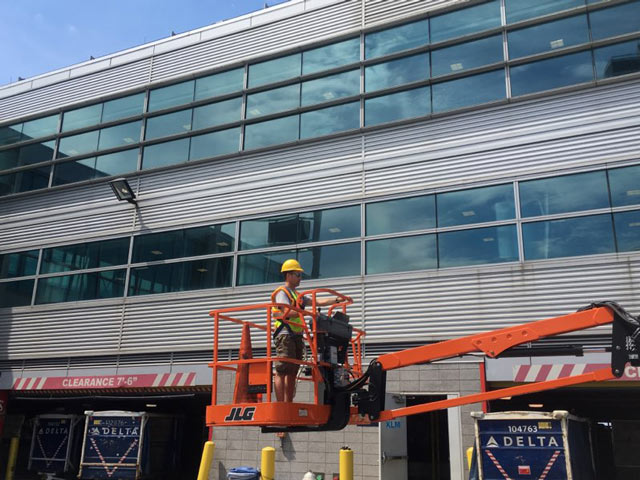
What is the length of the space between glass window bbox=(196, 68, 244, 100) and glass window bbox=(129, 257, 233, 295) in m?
5.29

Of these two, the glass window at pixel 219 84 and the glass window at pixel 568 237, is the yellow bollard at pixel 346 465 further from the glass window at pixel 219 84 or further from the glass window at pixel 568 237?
the glass window at pixel 219 84

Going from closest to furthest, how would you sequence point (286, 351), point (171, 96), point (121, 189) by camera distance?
1. point (286, 351)
2. point (121, 189)
3. point (171, 96)

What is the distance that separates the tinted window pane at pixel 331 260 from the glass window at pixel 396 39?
5481 millimetres

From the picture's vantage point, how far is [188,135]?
1780cm

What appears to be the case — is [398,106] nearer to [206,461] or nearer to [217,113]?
[217,113]

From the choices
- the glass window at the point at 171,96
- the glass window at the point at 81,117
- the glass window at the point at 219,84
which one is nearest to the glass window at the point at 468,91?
the glass window at the point at 219,84

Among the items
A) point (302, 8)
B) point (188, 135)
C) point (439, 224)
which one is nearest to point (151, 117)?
point (188, 135)

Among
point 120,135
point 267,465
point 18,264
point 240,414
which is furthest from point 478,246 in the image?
point 18,264

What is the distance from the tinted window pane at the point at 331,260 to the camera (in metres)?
14.6

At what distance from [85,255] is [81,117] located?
5.03 meters

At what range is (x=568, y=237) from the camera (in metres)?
12.7

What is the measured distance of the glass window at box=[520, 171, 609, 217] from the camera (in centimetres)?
1266

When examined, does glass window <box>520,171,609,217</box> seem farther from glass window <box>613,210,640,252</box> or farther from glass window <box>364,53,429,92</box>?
glass window <box>364,53,429,92</box>

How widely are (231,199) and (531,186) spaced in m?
8.01
